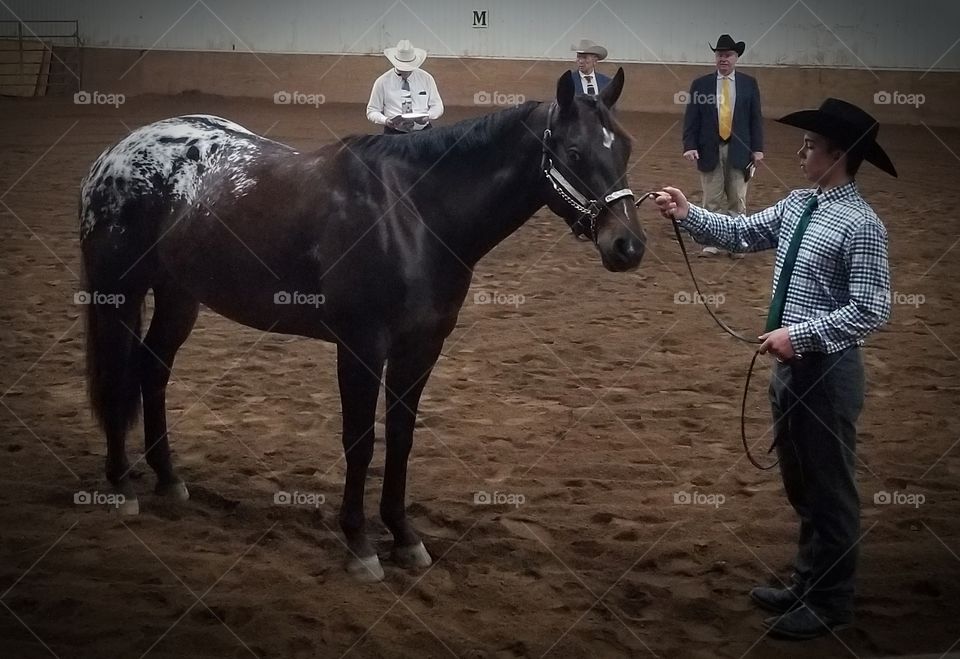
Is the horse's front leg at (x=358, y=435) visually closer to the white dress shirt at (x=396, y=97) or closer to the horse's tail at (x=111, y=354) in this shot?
the horse's tail at (x=111, y=354)

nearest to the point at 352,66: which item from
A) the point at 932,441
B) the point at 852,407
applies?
the point at 932,441

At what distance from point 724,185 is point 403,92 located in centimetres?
324

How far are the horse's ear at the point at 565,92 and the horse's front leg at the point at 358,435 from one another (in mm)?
1165

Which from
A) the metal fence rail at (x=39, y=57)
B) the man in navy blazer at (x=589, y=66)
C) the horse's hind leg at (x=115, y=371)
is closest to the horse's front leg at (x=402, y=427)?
the horse's hind leg at (x=115, y=371)

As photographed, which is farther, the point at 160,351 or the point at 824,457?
the point at 160,351

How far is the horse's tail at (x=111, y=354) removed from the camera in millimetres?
4410

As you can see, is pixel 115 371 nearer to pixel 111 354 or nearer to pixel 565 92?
pixel 111 354

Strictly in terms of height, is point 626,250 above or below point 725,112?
below

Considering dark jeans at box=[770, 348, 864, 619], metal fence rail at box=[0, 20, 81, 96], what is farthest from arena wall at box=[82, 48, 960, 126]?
dark jeans at box=[770, 348, 864, 619]

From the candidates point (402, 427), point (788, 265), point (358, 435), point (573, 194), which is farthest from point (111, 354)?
point (788, 265)

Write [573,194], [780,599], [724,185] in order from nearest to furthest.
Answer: [573,194], [780,599], [724,185]

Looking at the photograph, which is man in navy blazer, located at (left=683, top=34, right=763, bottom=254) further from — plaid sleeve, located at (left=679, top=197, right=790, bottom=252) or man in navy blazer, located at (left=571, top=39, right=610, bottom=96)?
plaid sleeve, located at (left=679, top=197, right=790, bottom=252)

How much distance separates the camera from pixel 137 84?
59.2ft

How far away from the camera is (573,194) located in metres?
3.46
